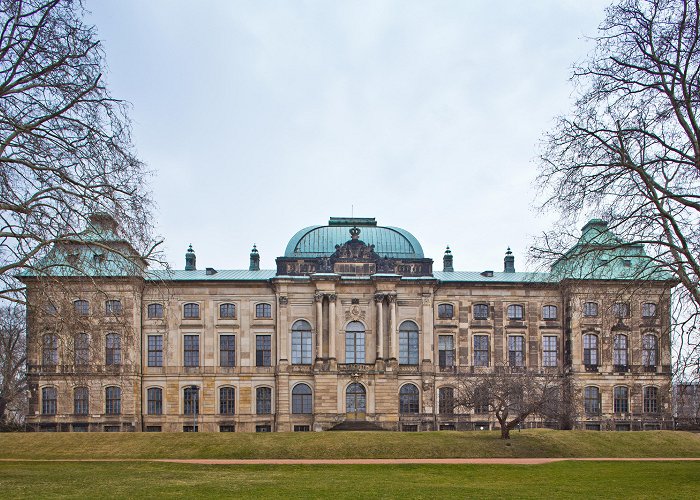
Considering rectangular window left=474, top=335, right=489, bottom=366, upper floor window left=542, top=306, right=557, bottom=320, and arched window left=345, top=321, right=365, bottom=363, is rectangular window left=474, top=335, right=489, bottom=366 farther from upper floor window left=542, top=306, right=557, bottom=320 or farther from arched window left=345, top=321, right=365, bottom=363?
arched window left=345, top=321, right=365, bottom=363

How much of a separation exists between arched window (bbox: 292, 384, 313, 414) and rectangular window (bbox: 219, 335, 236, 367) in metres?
5.38

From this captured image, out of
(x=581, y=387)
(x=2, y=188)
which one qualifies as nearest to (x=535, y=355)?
(x=581, y=387)

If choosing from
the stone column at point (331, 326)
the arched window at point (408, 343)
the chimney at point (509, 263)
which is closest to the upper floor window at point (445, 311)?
the arched window at point (408, 343)

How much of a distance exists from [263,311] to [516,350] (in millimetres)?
20089

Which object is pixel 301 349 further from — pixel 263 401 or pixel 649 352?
pixel 649 352

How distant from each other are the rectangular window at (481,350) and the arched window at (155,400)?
80.6ft

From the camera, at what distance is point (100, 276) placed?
25.8m

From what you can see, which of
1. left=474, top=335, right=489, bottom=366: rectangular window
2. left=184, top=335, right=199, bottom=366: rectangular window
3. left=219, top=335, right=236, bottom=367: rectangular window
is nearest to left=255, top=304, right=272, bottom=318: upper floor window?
left=219, top=335, right=236, bottom=367: rectangular window

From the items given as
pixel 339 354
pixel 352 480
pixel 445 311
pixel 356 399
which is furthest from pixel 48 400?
pixel 352 480

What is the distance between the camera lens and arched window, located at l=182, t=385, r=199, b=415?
62.4 m

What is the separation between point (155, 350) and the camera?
2488 inches

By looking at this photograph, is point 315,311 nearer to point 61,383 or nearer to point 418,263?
point 418,263

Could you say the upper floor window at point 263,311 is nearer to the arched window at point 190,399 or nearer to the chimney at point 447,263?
the arched window at point 190,399

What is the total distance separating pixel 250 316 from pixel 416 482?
1433 inches
